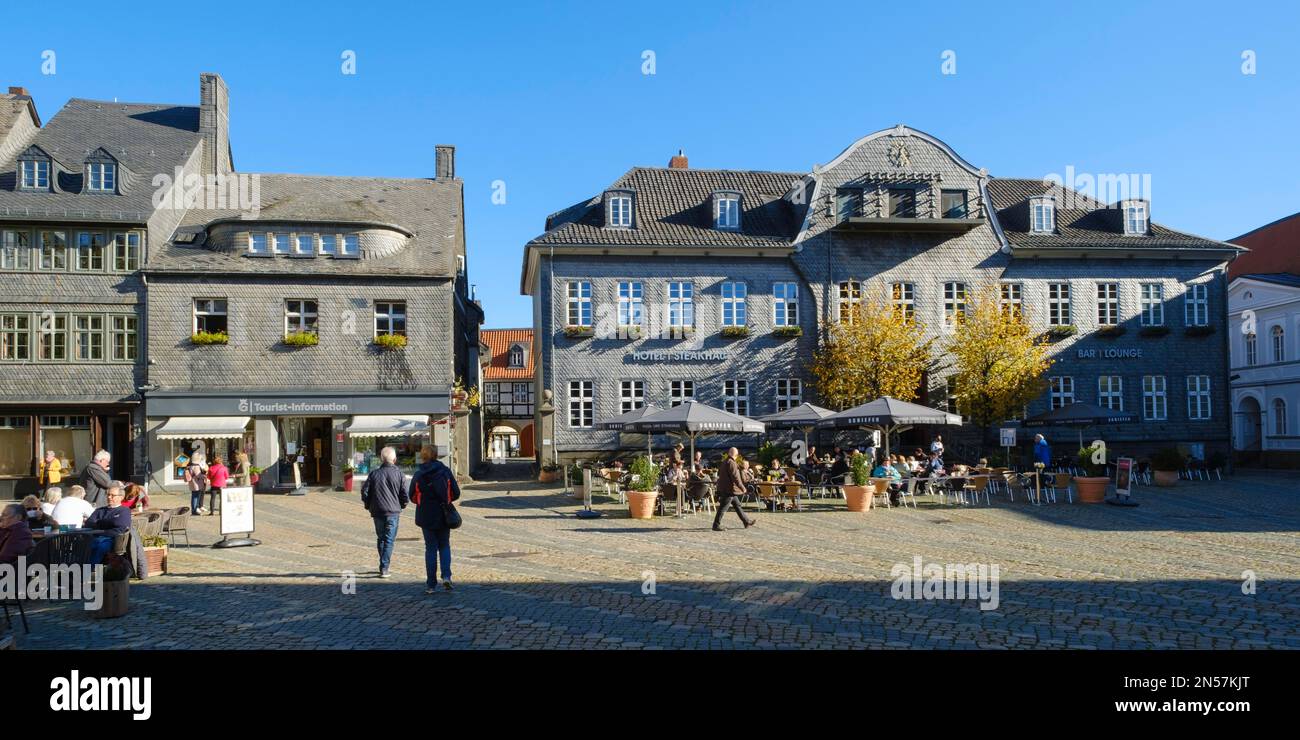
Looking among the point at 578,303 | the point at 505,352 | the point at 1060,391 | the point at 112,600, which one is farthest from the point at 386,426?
the point at 505,352

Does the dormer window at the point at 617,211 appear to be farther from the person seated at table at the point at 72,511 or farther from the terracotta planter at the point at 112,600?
the terracotta planter at the point at 112,600

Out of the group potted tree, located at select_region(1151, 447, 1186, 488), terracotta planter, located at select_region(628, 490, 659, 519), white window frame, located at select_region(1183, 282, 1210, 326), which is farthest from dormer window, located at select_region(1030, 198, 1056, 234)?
terracotta planter, located at select_region(628, 490, 659, 519)

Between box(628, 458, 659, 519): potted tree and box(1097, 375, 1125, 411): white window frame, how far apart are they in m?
20.6

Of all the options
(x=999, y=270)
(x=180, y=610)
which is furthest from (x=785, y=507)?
(x=999, y=270)

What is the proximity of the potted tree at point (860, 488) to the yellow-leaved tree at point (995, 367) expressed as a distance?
10.7 meters

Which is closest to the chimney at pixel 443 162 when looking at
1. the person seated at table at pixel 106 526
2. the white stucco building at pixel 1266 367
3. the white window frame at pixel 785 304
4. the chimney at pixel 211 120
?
the chimney at pixel 211 120

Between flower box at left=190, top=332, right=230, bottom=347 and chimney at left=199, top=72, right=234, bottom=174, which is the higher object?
chimney at left=199, top=72, right=234, bottom=174

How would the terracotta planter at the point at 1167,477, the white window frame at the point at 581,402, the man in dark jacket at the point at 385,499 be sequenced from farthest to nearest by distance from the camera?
the white window frame at the point at 581,402 < the terracotta planter at the point at 1167,477 < the man in dark jacket at the point at 385,499

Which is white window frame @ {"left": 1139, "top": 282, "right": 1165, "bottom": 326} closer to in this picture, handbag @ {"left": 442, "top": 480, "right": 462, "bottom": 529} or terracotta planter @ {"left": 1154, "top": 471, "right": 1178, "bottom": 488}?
terracotta planter @ {"left": 1154, "top": 471, "right": 1178, "bottom": 488}

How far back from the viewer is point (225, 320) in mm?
27141

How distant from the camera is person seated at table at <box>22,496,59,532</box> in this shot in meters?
11.0

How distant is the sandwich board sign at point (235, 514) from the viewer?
14195 millimetres

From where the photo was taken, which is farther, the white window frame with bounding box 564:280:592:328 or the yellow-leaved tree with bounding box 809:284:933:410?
the white window frame with bounding box 564:280:592:328
